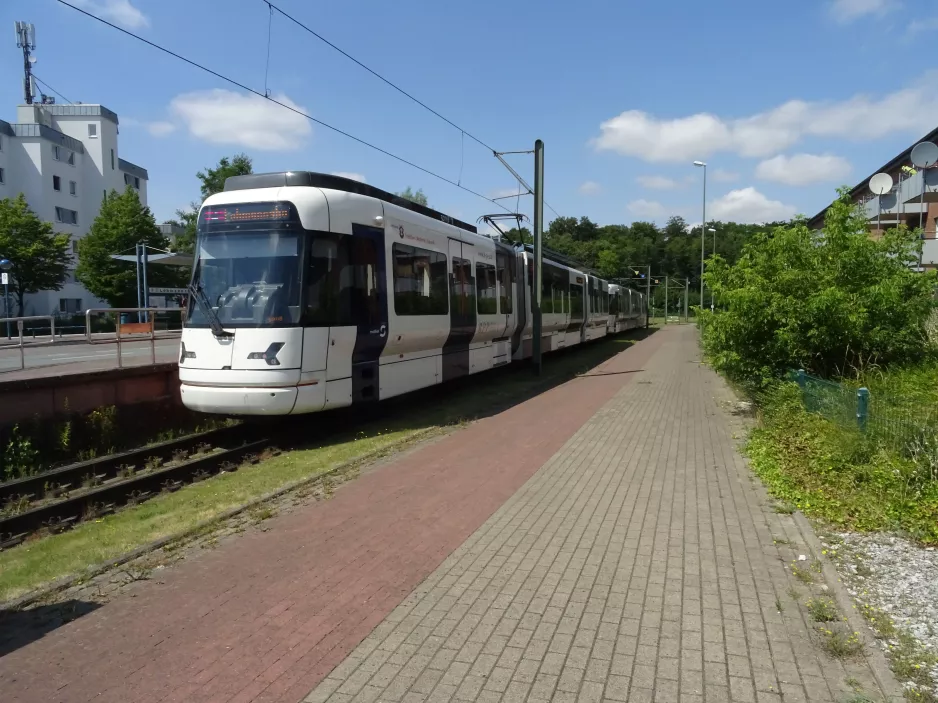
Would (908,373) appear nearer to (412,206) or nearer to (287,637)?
(412,206)

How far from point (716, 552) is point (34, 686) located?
14.6 ft

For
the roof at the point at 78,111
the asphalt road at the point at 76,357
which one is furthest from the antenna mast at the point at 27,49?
the asphalt road at the point at 76,357

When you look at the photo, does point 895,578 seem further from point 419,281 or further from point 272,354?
point 419,281

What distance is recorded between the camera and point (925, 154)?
62.3 feet

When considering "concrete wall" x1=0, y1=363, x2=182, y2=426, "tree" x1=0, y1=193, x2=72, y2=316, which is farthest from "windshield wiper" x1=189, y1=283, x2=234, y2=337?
"tree" x1=0, y1=193, x2=72, y2=316

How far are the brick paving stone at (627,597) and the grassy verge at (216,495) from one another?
8.74 feet

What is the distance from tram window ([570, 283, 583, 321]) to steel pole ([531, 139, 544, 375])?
19.8ft

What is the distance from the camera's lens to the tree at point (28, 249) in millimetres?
37906

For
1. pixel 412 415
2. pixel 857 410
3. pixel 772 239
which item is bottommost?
pixel 412 415

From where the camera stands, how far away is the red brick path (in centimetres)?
348

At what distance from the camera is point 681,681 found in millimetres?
3447

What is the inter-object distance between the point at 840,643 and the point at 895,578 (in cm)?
127

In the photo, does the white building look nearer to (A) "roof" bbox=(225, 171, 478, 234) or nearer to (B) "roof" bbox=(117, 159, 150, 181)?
(B) "roof" bbox=(117, 159, 150, 181)

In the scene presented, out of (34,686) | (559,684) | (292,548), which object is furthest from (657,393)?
(34,686)
